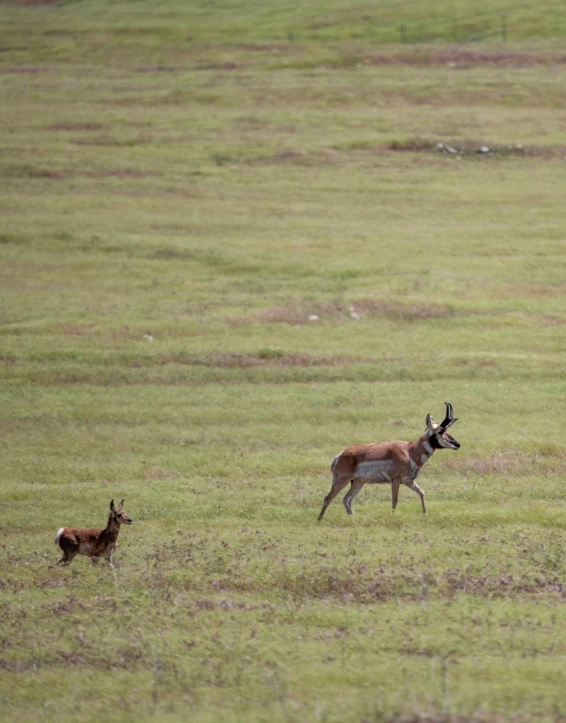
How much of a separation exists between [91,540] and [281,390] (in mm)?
13833

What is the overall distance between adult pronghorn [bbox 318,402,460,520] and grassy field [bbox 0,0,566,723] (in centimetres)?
71

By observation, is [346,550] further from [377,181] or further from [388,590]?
[377,181]

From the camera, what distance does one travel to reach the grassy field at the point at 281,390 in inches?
505

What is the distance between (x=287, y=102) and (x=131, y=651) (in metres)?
66.4

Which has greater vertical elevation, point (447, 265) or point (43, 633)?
point (43, 633)

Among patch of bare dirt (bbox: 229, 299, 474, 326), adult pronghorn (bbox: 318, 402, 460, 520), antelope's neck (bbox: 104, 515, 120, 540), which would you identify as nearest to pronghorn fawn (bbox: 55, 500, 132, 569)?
antelope's neck (bbox: 104, 515, 120, 540)

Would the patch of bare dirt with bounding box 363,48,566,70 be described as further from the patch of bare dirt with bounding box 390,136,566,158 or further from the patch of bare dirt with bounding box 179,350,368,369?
the patch of bare dirt with bounding box 179,350,368,369

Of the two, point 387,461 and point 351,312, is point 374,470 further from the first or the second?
point 351,312

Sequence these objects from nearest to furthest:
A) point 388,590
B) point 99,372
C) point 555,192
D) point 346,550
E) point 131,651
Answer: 1. point 131,651
2. point 388,590
3. point 346,550
4. point 99,372
5. point 555,192

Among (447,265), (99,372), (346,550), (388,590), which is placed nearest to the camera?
(388,590)

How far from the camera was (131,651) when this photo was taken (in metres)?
13.0

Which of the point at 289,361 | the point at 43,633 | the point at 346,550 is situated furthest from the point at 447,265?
the point at 43,633

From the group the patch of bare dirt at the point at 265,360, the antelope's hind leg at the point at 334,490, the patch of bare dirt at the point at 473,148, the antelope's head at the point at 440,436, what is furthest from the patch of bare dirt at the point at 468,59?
the antelope's hind leg at the point at 334,490

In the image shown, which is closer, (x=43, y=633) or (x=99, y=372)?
(x=43, y=633)
